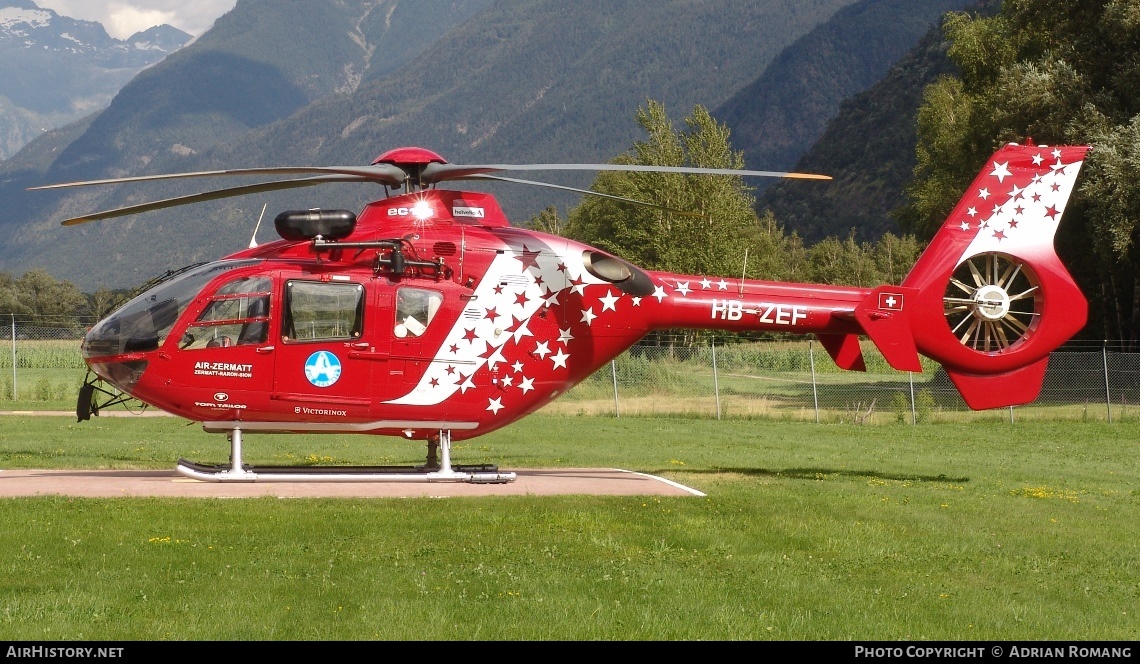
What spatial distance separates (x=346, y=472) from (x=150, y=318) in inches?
135

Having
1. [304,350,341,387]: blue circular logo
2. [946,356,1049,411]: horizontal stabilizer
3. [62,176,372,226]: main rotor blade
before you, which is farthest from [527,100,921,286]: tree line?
[304,350,341,387]: blue circular logo

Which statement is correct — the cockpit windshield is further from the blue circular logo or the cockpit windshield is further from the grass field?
the grass field

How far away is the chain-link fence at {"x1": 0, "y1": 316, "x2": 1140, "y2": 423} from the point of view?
36.3 m

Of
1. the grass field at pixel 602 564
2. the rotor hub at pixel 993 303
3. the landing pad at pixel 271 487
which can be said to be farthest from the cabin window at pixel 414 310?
the rotor hub at pixel 993 303

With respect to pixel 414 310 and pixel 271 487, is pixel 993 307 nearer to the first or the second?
pixel 414 310

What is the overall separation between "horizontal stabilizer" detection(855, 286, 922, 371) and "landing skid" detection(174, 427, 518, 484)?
5864 mm

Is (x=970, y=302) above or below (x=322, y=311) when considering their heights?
below

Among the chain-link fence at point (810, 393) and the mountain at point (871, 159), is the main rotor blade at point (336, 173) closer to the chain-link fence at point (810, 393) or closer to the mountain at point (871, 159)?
the chain-link fence at point (810, 393)

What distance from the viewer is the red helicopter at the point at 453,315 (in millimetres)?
16500

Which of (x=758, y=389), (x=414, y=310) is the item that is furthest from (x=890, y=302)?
(x=758, y=389)

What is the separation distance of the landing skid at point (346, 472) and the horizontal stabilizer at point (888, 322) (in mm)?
5864

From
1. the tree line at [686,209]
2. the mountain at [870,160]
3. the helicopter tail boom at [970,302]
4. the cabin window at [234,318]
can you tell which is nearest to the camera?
the cabin window at [234,318]

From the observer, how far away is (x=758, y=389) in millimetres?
50969

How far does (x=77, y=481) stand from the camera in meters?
16.7
